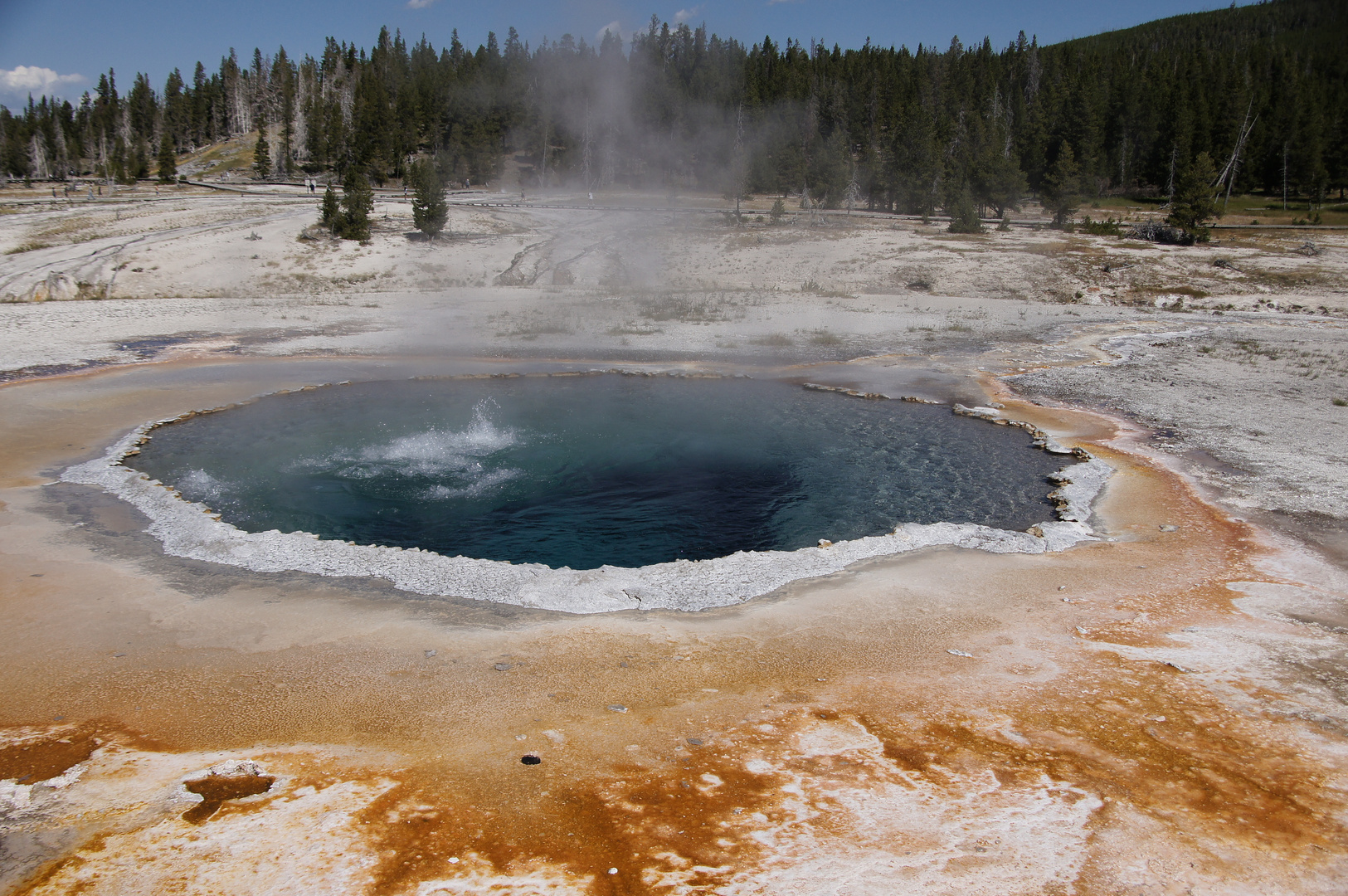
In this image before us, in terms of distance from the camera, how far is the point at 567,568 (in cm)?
504

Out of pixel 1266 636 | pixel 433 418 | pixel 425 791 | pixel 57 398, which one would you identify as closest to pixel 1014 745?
pixel 1266 636

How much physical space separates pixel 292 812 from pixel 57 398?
894 centimetres

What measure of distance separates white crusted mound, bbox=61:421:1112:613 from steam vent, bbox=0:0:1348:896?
4 cm

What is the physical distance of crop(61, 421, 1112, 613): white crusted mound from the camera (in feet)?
15.5

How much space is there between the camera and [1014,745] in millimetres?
3281

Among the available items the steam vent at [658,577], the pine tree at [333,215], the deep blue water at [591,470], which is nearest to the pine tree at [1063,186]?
the steam vent at [658,577]

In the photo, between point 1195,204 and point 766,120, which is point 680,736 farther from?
point 766,120

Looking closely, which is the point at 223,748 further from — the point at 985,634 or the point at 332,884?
the point at 985,634

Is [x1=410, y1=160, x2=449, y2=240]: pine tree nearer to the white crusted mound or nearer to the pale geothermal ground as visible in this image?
the pale geothermal ground

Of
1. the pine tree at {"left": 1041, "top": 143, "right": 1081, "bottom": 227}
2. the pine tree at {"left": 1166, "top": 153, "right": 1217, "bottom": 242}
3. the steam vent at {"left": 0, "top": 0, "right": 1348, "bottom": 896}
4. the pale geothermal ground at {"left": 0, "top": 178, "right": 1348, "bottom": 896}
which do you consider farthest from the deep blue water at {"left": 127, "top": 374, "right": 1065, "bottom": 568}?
the pine tree at {"left": 1041, "top": 143, "right": 1081, "bottom": 227}

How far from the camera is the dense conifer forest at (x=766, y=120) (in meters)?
18.8

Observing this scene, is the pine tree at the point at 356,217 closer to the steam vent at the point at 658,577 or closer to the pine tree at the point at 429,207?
the pine tree at the point at 429,207

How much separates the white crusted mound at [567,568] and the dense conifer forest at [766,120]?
8725 millimetres

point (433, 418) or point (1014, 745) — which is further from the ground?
point (433, 418)
